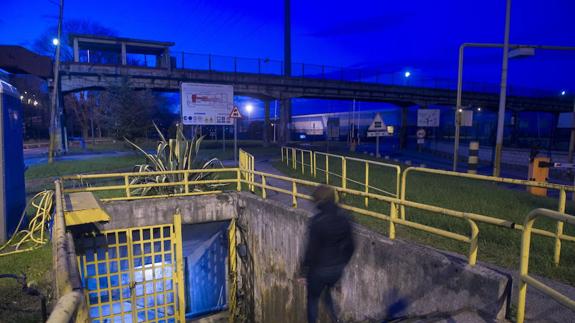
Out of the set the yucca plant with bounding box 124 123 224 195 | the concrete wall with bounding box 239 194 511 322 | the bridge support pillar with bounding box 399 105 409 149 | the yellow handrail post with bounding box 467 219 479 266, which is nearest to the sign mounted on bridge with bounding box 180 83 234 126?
the yucca plant with bounding box 124 123 224 195

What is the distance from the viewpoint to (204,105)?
55.9 ft

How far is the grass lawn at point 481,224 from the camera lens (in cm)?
477

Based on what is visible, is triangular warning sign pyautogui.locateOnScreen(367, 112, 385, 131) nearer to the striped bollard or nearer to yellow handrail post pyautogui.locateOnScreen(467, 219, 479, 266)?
the striped bollard

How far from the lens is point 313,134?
53.1 m

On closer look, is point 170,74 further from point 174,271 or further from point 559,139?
point 559,139

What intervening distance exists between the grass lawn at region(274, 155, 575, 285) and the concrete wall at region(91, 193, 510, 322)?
1.23 m

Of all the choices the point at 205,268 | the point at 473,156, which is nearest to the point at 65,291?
the point at 205,268

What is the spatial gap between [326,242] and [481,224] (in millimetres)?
4174

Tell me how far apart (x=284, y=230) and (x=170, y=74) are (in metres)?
23.0

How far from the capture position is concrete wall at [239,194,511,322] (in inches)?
143

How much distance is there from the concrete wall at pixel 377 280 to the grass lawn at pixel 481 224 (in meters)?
1.22

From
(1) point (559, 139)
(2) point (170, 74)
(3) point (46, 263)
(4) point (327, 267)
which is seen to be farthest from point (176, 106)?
(4) point (327, 267)

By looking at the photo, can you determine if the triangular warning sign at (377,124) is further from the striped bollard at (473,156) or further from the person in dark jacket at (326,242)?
the person in dark jacket at (326,242)

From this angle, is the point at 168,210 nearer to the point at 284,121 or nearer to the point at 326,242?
the point at 326,242
